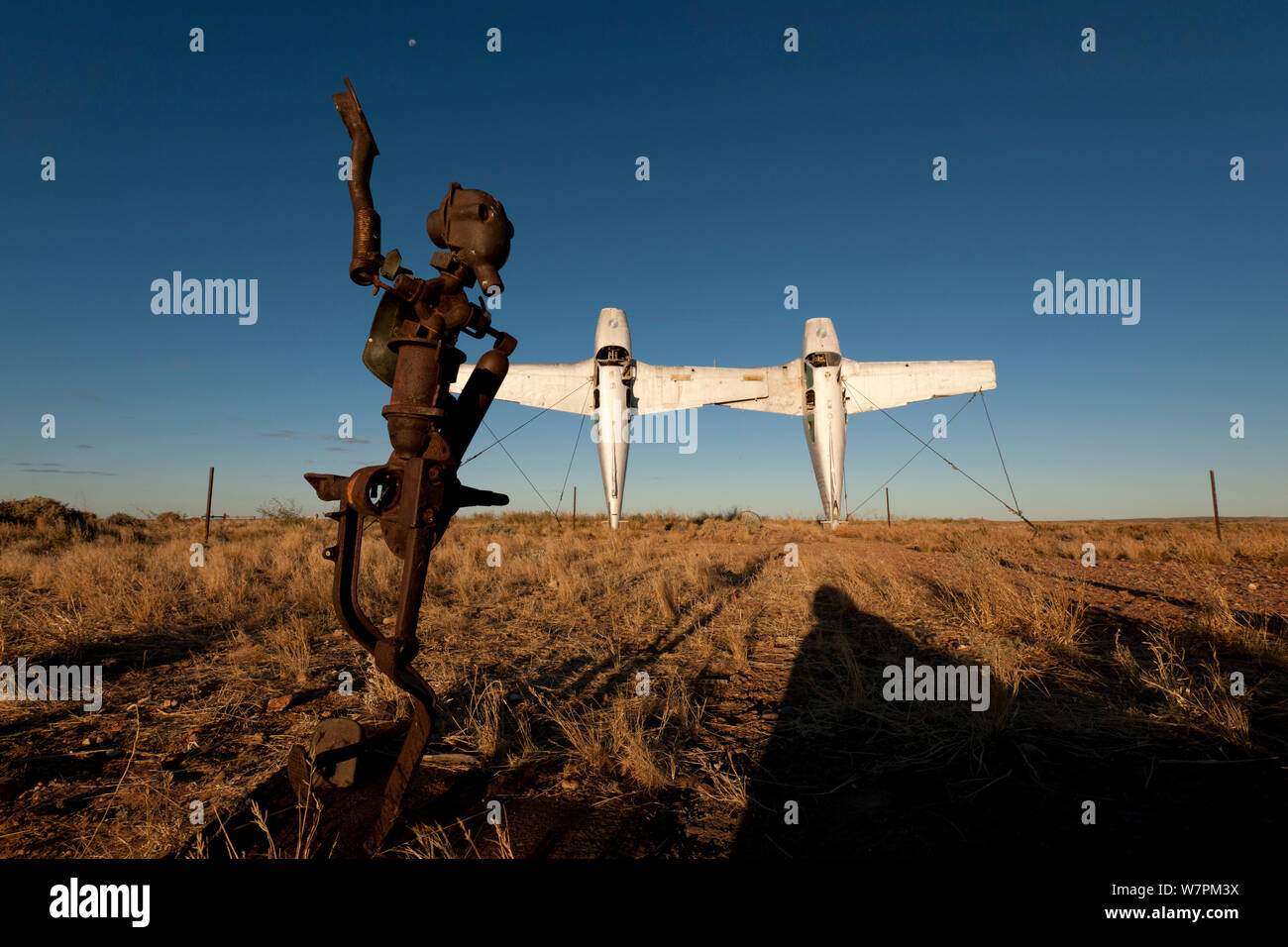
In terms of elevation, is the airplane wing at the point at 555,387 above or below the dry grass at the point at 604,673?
above

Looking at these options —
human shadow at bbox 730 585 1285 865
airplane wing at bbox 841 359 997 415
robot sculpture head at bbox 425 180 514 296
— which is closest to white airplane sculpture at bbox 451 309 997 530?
airplane wing at bbox 841 359 997 415

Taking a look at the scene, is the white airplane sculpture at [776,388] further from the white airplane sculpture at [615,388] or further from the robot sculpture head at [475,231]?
the robot sculpture head at [475,231]

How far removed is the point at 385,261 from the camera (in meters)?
1.97

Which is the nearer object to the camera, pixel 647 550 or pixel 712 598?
pixel 712 598

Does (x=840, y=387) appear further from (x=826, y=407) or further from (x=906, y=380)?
(x=906, y=380)

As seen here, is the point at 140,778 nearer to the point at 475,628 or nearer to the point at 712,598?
the point at 475,628

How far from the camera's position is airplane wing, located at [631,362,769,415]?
64.1 ft

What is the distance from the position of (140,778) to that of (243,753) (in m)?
0.39

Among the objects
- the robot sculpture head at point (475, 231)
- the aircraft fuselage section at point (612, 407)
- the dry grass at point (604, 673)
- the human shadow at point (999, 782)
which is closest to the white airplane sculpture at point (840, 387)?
the aircraft fuselage section at point (612, 407)

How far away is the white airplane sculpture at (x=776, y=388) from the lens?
17.9m

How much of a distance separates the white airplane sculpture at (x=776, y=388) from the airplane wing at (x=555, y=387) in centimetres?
4

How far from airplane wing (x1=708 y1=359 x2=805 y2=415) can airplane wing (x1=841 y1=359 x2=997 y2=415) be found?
171cm
